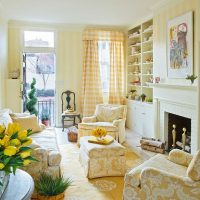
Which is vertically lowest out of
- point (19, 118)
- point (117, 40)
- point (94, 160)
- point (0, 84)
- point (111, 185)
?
point (111, 185)

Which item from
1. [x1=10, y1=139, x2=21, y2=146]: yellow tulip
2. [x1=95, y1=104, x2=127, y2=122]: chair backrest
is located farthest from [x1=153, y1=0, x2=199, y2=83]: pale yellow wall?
[x1=10, y1=139, x2=21, y2=146]: yellow tulip

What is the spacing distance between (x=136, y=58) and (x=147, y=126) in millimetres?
2086

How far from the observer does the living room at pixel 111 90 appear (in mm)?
3035

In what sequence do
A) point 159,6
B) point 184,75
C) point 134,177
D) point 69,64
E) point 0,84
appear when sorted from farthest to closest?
point 69,64 < point 0,84 < point 159,6 < point 184,75 < point 134,177

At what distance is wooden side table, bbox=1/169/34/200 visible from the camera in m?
1.59

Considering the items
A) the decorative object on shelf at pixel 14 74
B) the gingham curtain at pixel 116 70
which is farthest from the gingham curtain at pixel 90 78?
the decorative object on shelf at pixel 14 74

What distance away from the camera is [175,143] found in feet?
15.2

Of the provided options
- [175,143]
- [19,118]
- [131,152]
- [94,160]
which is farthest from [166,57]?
[19,118]

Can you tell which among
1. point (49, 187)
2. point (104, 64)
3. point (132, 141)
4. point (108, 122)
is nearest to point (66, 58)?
point (104, 64)

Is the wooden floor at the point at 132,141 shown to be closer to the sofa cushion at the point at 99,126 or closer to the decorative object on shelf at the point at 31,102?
the sofa cushion at the point at 99,126

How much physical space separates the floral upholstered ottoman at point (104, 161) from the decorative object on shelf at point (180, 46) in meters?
1.75

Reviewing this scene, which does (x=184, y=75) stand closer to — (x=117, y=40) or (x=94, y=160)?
(x=94, y=160)

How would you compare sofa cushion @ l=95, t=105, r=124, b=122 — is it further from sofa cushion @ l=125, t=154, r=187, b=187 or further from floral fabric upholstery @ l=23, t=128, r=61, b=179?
sofa cushion @ l=125, t=154, r=187, b=187

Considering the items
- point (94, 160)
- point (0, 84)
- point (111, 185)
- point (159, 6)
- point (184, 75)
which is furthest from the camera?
point (0, 84)
